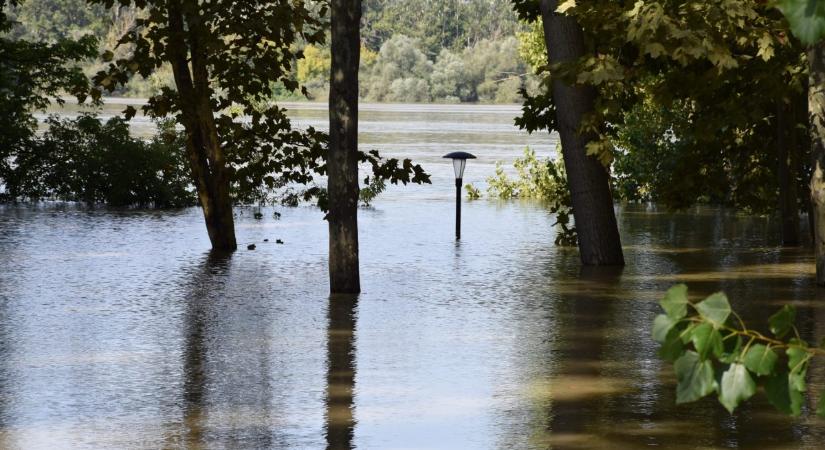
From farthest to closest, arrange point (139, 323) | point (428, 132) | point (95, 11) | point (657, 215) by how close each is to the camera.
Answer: point (95, 11) → point (428, 132) → point (657, 215) → point (139, 323)

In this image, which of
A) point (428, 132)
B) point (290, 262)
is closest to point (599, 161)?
point (290, 262)

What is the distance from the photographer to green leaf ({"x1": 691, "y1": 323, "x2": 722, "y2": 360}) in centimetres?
308

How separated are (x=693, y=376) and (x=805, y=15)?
82 cm

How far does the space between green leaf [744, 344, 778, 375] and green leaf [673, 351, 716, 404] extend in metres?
0.09

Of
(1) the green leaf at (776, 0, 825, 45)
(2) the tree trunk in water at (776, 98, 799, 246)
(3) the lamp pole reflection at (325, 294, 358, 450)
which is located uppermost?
(1) the green leaf at (776, 0, 825, 45)

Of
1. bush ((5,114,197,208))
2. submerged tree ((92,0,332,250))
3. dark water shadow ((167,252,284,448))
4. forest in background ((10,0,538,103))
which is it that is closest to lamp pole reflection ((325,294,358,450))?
dark water shadow ((167,252,284,448))

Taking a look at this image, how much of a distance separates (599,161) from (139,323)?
23.2ft

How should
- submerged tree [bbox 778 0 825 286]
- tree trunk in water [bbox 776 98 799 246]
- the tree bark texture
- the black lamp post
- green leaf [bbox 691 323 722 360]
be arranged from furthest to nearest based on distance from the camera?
the black lamp post → tree trunk in water [bbox 776 98 799 246] → the tree bark texture → submerged tree [bbox 778 0 825 286] → green leaf [bbox 691 323 722 360]

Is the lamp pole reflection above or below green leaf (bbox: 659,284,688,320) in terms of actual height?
below

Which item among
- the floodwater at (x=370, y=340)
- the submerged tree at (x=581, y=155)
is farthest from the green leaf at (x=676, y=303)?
the submerged tree at (x=581, y=155)

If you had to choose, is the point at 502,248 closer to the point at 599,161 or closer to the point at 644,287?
the point at 599,161

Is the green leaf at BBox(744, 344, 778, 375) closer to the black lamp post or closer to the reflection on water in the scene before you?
the reflection on water

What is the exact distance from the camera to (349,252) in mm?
14508

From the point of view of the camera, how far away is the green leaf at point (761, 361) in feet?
10.2
